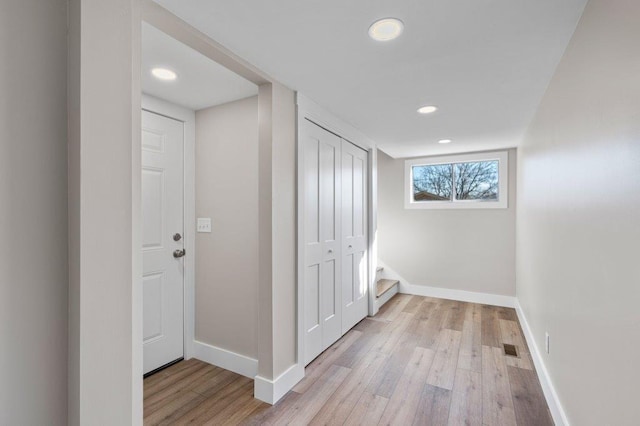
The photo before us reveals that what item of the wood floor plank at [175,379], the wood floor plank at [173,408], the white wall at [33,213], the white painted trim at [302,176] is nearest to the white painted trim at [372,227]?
the white painted trim at [302,176]

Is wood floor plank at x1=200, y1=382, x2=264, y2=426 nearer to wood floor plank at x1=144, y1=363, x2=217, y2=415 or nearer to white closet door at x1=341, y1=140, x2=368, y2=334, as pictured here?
wood floor plank at x1=144, y1=363, x2=217, y2=415

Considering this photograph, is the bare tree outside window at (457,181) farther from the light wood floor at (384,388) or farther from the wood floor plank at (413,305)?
the light wood floor at (384,388)

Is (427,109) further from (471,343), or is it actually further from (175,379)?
(175,379)

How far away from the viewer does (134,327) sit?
4.07 feet

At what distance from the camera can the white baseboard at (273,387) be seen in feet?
6.66

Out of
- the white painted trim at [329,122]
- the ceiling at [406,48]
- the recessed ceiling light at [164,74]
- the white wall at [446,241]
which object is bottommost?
the white wall at [446,241]

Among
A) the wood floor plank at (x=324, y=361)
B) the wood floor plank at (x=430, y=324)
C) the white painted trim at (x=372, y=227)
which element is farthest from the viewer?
the white painted trim at (x=372, y=227)

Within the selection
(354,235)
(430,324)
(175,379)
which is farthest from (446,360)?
(175,379)

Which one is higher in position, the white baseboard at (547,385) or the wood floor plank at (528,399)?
the white baseboard at (547,385)

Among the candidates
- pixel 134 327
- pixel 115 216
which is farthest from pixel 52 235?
pixel 134 327

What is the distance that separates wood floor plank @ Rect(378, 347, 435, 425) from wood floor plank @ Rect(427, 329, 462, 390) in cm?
5

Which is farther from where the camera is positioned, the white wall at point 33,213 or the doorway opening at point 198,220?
the doorway opening at point 198,220

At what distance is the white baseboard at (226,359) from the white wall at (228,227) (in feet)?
0.13

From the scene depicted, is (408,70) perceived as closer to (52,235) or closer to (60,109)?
(60,109)
